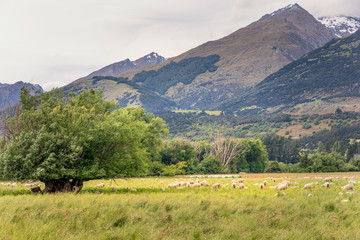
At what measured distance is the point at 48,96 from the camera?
2816 centimetres

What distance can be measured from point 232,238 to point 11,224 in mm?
8888

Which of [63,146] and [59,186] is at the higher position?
[63,146]

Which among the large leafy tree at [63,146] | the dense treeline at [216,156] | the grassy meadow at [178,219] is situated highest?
the large leafy tree at [63,146]

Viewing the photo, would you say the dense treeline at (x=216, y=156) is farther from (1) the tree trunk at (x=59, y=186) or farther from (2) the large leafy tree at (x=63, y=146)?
(1) the tree trunk at (x=59, y=186)

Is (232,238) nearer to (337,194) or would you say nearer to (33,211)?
(33,211)

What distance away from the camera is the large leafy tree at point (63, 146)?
22547 mm

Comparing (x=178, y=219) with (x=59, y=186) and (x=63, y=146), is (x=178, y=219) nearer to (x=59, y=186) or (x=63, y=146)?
(x=63, y=146)

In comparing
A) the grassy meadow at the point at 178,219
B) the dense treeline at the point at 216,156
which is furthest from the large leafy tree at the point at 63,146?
the dense treeline at the point at 216,156

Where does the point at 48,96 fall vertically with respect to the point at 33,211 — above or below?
above

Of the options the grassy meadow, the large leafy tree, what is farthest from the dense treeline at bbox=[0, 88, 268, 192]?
the grassy meadow

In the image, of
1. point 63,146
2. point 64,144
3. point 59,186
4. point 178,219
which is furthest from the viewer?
point 59,186

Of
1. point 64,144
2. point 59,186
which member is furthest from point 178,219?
point 59,186

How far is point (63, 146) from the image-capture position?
23.9m

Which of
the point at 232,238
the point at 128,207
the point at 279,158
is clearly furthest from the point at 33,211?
the point at 279,158
